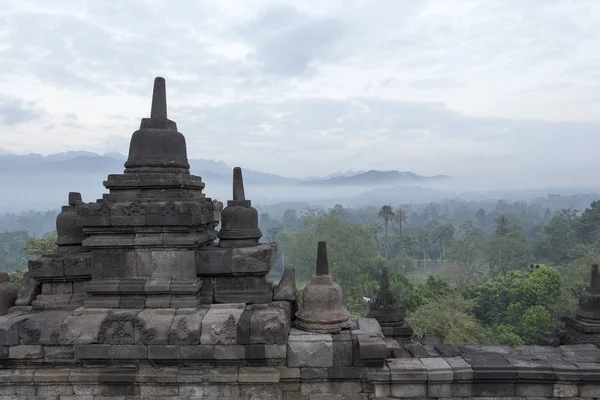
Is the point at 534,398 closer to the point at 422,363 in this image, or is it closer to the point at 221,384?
the point at 422,363

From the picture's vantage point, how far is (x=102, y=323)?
497cm

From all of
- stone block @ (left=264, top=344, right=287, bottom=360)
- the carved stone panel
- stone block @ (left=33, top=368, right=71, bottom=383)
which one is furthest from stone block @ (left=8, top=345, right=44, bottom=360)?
stone block @ (left=264, top=344, right=287, bottom=360)

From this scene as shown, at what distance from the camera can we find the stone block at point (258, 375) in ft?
16.1

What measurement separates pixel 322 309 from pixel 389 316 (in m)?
3.08

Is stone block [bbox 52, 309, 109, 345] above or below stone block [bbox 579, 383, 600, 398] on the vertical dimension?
above

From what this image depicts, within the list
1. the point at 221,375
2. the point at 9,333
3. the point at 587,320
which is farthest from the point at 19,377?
the point at 587,320

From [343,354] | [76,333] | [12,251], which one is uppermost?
[76,333]

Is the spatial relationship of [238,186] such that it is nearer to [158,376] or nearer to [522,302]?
[158,376]

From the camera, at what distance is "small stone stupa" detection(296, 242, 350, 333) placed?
536 centimetres

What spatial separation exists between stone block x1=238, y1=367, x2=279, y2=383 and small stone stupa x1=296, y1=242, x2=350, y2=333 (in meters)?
0.73

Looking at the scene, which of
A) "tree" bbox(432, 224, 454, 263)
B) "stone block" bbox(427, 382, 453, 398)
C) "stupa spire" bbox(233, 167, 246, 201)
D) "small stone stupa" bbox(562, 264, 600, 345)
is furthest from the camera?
"tree" bbox(432, 224, 454, 263)

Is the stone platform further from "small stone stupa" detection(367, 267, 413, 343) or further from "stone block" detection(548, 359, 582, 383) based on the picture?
"small stone stupa" detection(367, 267, 413, 343)

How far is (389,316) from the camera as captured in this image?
8.06 m

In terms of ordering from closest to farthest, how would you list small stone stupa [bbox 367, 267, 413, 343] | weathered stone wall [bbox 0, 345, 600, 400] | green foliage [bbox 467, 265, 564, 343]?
weathered stone wall [bbox 0, 345, 600, 400]
small stone stupa [bbox 367, 267, 413, 343]
green foliage [bbox 467, 265, 564, 343]
